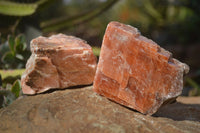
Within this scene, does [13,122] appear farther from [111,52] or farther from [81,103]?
[111,52]

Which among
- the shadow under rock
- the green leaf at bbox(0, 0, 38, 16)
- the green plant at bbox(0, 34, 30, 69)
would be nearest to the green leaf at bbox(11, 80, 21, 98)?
the green plant at bbox(0, 34, 30, 69)

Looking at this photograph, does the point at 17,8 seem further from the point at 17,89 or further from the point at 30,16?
the point at 17,89

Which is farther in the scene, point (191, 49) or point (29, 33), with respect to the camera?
point (191, 49)

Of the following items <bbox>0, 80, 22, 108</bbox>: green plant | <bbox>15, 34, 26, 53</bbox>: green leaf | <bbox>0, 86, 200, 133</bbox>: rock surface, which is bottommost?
<bbox>0, 80, 22, 108</bbox>: green plant

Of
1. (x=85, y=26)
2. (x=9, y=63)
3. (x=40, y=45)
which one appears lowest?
(x=85, y=26)

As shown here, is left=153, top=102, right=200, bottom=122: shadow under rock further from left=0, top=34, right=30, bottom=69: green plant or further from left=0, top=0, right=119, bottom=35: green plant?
left=0, top=0, right=119, bottom=35: green plant

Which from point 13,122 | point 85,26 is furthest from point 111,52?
point 85,26

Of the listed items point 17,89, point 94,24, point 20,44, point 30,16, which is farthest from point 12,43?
point 94,24
